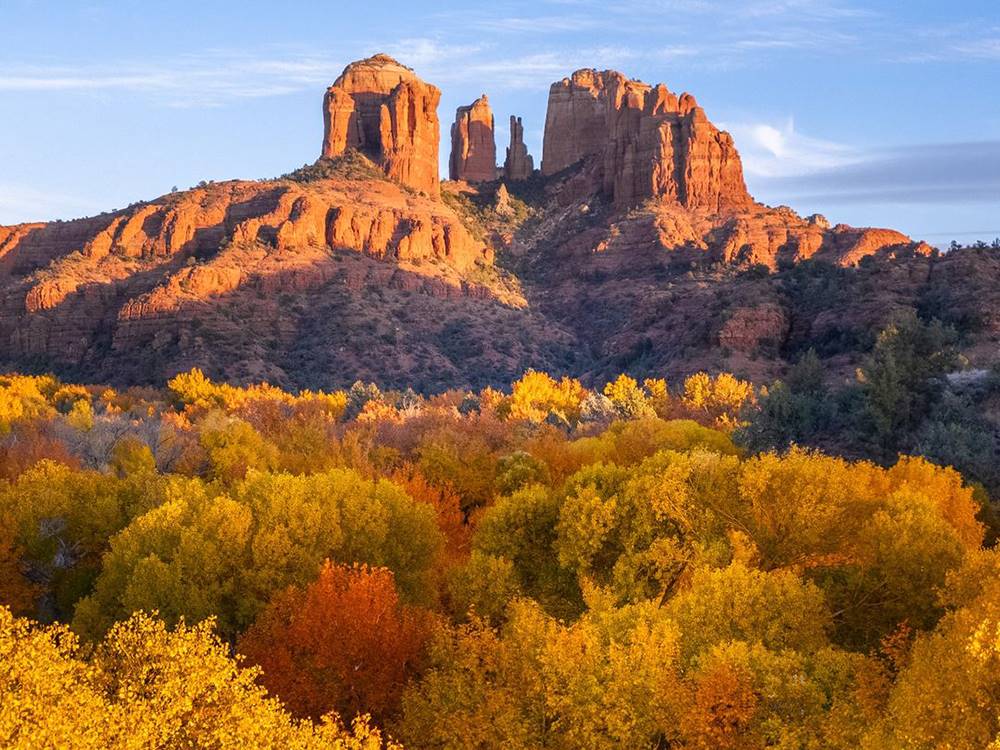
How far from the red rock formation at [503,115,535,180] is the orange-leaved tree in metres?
137

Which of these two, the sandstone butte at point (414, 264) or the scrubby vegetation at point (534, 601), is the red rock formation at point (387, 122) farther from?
the scrubby vegetation at point (534, 601)

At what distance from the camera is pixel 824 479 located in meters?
24.5

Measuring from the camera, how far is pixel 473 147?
156625 mm

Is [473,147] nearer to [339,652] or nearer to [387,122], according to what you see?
[387,122]

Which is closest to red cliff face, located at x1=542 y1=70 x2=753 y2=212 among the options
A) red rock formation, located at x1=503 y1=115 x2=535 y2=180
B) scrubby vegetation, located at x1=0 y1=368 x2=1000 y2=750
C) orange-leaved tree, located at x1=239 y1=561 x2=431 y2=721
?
red rock formation, located at x1=503 y1=115 x2=535 y2=180

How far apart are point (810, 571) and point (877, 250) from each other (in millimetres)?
88130

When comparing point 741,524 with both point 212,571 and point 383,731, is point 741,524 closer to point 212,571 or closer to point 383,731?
point 383,731

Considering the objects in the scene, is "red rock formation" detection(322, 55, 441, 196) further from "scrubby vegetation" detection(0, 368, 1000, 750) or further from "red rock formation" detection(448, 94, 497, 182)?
"scrubby vegetation" detection(0, 368, 1000, 750)

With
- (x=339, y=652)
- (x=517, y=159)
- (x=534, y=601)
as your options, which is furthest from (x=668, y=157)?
(x=339, y=652)

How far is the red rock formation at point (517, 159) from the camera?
512 feet

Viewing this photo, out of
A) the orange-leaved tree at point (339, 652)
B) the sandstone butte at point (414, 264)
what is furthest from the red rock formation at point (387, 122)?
the orange-leaved tree at point (339, 652)

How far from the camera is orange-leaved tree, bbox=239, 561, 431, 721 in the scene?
21359 millimetres

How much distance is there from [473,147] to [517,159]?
734 cm

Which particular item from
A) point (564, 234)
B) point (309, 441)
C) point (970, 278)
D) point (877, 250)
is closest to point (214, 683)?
point (309, 441)
